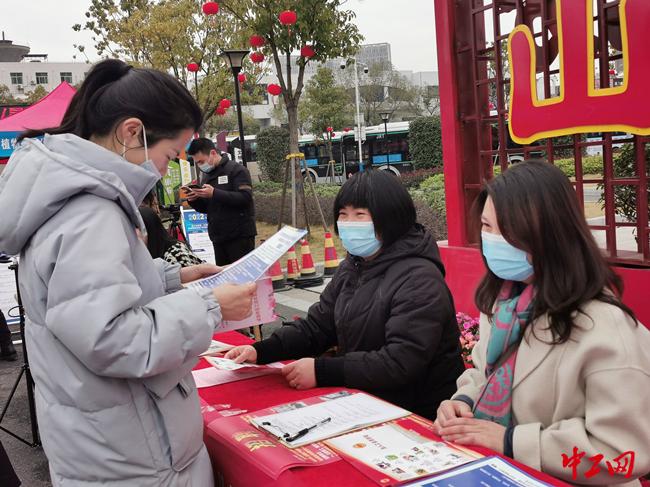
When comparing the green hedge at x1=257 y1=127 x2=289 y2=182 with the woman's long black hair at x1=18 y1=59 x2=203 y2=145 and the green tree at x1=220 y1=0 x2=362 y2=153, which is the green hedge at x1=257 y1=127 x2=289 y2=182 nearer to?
the green tree at x1=220 y1=0 x2=362 y2=153

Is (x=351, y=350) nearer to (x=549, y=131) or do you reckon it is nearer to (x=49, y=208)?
(x=49, y=208)

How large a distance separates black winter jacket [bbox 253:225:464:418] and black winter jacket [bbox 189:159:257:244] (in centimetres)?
428

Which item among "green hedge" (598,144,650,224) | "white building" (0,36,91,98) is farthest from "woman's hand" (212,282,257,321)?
"white building" (0,36,91,98)

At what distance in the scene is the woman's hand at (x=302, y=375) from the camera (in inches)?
86.0

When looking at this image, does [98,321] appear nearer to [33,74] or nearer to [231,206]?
[231,206]

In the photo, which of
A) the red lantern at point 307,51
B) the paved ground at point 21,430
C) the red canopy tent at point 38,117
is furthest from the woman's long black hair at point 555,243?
the red lantern at point 307,51

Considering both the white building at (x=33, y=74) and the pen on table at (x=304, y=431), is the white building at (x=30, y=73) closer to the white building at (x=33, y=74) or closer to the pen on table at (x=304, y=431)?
the white building at (x=33, y=74)

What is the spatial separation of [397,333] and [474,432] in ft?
2.02

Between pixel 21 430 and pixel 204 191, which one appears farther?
pixel 204 191

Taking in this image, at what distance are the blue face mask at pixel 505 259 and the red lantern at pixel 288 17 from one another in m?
8.23

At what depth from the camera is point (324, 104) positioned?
114 feet

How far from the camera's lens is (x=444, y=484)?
137cm

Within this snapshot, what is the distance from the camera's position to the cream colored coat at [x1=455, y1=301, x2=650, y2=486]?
1470 mm

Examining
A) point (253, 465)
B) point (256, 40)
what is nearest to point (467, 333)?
point (253, 465)
